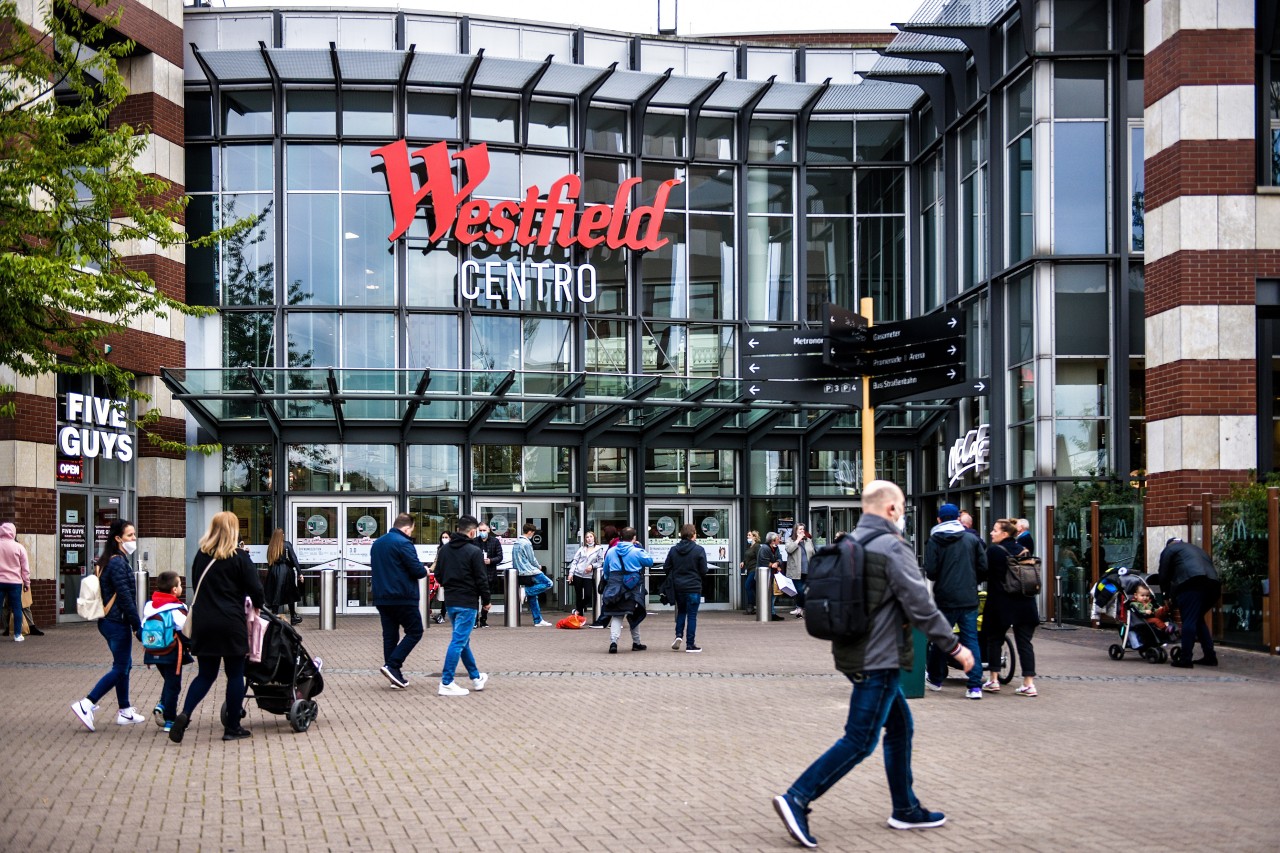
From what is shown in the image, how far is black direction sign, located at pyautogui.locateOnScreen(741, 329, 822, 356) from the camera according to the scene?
39.6ft

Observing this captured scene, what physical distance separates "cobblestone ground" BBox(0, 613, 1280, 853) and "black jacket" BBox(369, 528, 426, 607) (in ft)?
3.07

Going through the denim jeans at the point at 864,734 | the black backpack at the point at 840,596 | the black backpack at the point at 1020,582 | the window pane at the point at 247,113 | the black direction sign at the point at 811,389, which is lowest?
the denim jeans at the point at 864,734

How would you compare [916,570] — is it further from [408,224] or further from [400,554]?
[408,224]

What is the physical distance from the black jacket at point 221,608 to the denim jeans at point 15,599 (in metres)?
10.9

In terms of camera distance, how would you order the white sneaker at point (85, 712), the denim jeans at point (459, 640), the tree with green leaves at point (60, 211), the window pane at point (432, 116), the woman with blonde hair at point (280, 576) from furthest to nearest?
the window pane at point (432, 116)
the woman with blonde hair at point (280, 576)
the tree with green leaves at point (60, 211)
the denim jeans at point (459, 640)
the white sneaker at point (85, 712)

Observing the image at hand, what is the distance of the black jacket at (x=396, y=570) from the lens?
1364 centimetres

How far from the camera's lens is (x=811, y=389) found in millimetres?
12328

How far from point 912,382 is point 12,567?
13951mm

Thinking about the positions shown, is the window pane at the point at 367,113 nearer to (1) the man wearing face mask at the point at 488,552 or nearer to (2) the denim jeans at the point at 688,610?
(1) the man wearing face mask at the point at 488,552

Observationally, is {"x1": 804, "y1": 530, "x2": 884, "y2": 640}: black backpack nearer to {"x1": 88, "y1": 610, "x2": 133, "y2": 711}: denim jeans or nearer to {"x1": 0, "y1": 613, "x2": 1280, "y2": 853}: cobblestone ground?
{"x1": 0, "y1": 613, "x2": 1280, "y2": 853}: cobblestone ground

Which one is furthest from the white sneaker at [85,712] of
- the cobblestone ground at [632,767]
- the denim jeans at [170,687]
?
the denim jeans at [170,687]

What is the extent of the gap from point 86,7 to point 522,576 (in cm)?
1197

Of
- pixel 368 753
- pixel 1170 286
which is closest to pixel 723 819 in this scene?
pixel 368 753

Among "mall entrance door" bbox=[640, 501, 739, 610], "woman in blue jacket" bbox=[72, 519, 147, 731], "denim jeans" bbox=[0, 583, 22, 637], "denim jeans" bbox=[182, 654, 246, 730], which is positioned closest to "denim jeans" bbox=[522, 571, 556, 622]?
"mall entrance door" bbox=[640, 501, 739, 610]
